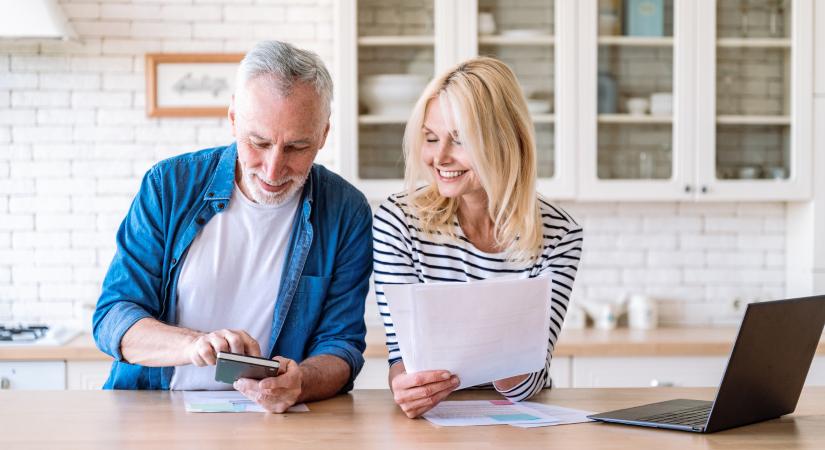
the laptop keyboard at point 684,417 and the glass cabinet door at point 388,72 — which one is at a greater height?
the glass cabinet door at point 388,72

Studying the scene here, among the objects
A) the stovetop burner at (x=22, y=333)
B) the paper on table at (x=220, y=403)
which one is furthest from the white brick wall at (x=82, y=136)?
the paper on table at (x=220, y=403)

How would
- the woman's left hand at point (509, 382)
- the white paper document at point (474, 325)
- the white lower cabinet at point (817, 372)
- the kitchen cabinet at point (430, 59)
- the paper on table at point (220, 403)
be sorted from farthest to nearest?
the kitchen cabinet at point (430, 59) → the white lower cabinet at point (817, 372) → the woman's left hand at point (509, 382) → the paper on table at point (220, 403) → the white paper document at point (474, 325)

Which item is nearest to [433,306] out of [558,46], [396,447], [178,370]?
[396,447]

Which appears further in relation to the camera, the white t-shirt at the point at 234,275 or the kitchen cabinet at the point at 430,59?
the kitchen cabinet at the point at 430,59

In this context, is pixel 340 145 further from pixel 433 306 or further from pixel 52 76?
pixel 433 306

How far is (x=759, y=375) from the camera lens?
5.92 feet

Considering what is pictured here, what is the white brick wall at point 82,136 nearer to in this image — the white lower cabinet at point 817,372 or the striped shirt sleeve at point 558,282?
the striped shirt sleeve at point 558,282

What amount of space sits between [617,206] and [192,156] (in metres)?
2.39

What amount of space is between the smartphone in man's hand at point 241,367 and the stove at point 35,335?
74.4 inches

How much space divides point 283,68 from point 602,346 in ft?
6.57

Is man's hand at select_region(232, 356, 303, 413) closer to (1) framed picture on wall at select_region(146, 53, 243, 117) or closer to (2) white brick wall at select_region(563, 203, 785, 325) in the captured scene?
(1) framed picture on wall at select_region(146, 53, 243, 117)

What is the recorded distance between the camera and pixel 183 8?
394 centimetres

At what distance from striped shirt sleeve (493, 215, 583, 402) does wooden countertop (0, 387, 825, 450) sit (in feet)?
0.41

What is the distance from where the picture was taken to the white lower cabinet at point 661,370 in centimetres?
361
